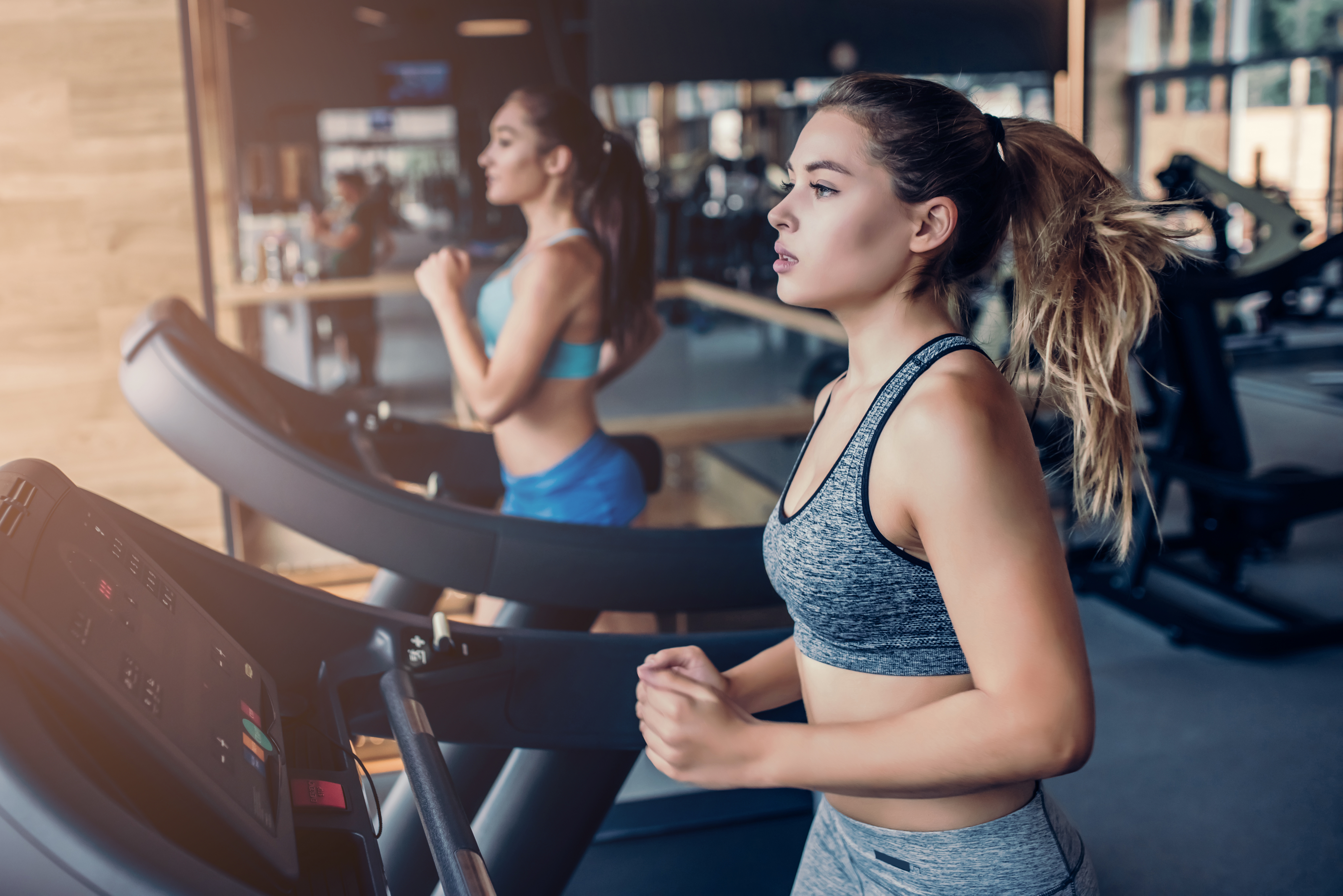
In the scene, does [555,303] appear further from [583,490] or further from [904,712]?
[904,712]

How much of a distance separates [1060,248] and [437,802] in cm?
73

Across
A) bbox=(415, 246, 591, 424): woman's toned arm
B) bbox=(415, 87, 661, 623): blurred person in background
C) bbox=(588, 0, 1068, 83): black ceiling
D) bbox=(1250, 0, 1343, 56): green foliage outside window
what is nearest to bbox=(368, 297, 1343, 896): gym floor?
bbox=(415, 87, 661, 623): blurred person in background

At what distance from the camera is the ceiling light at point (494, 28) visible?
47.1ft

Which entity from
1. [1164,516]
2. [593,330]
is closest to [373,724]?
[593,330]

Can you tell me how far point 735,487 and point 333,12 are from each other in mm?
12598

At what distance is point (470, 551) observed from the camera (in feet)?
5.16

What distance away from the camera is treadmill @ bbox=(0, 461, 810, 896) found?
58 centimetres

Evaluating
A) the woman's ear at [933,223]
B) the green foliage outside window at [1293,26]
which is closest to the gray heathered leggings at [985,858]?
the woman's ear at [933,223]

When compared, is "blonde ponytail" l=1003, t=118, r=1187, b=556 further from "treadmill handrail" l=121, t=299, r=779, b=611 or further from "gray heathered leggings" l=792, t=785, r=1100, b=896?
"treadmill handrail" l=121, t=299, r=779, b=611

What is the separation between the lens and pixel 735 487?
4.07 m

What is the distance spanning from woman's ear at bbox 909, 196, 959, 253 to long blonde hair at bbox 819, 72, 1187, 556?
0.01 meters

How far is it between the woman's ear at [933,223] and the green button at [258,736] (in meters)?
0.66

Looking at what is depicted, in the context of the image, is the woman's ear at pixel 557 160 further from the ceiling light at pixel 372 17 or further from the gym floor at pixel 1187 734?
the ceiling light at pixel 372 17

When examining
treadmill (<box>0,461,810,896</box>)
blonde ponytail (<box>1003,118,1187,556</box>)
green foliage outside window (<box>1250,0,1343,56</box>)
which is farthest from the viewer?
green foliage outside window (<box>1250,0,1343,56</box>)
